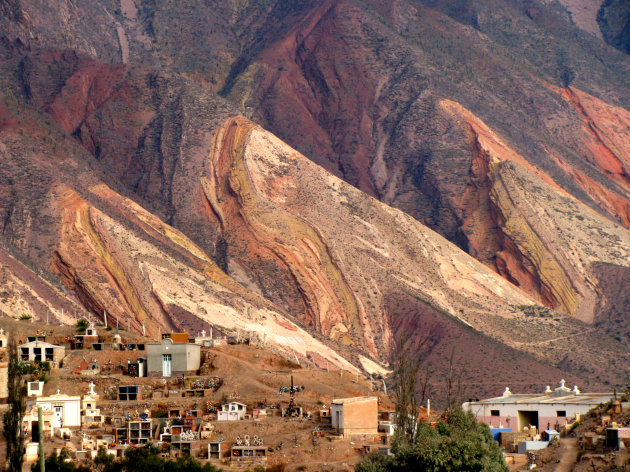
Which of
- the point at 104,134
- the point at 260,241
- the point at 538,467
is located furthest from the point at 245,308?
the point at 538,467

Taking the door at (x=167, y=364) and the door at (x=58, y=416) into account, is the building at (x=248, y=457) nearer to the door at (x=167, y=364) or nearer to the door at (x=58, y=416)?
the door at (x=58, y=416)

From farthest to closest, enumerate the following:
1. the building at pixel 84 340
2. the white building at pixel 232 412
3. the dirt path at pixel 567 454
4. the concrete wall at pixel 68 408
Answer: the building at pixel 84 340 < the white building at pixel 232 412 < the concrete wall at pixel 68 408 < the dirt path at pixel 567 454

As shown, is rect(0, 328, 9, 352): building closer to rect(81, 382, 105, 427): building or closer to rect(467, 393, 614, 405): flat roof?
rect(81, 382, 105, 427): building

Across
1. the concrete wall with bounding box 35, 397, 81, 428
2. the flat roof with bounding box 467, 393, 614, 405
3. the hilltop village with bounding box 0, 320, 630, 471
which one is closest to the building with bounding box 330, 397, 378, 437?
the hilltop village with bounding box 0, 320, 630, 471

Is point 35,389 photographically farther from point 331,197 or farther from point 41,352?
point 331,197

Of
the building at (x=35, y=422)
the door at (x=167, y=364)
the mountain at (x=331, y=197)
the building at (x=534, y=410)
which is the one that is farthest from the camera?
the mountain at (x=331, y=197)

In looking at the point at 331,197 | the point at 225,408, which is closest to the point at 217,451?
the point at 225,408

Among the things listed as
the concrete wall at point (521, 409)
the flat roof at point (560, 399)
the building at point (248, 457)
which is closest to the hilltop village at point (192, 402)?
the building at point (248, 457)
